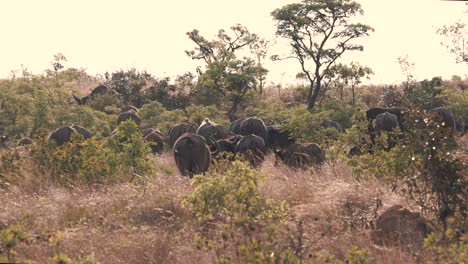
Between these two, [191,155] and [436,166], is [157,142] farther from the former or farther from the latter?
[436,166]

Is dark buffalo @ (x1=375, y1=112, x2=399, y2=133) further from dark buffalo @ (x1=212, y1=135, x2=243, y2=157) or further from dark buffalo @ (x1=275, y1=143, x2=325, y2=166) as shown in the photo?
dark buffalo @ (x1=275, y1=143, x2=325, y2=166)

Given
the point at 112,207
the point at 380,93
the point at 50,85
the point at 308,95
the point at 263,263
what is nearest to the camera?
the point at 263,263

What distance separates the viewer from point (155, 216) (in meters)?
9.83

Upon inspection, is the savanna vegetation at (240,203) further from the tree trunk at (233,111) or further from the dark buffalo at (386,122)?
the tree trunk at (233,111)

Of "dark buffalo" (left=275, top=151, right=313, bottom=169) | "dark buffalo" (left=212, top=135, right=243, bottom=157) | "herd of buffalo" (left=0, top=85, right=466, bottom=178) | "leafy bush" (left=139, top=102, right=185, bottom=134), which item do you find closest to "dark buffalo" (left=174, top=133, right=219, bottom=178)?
"herd of buffalo" (left=0, top=85, right=466, bottom=178)

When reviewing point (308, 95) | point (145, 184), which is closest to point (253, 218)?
point (145, 184)

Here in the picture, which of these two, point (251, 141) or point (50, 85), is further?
point (50, 85)

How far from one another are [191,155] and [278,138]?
8.55m

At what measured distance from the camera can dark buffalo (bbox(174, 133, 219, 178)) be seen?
13.8m

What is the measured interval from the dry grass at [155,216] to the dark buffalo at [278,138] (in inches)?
335

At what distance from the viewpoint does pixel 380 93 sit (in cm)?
4466

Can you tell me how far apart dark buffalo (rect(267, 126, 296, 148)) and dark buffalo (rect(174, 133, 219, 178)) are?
24.8ft

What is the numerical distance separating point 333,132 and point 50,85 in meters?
19.6

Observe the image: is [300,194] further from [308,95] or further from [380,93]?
[380,93]
